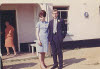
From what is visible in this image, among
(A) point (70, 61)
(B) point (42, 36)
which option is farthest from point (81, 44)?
(B) point (42, 36)

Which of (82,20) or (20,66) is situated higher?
(82,20)

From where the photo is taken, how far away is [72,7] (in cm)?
1269

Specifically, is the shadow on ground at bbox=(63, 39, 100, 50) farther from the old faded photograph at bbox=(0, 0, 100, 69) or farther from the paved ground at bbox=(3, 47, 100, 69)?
the paved ground at bbox=(3, 47, 100, 69)

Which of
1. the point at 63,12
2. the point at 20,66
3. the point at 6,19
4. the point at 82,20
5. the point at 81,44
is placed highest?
the point at 63,12

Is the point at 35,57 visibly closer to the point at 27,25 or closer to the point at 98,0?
the point at 27,25

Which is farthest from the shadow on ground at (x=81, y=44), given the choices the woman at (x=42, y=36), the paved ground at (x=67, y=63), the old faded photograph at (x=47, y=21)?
the woman at (x=42, y=36)

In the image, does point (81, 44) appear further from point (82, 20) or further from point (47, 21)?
point (47, 21)

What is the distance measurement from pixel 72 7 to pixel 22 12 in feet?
8.95

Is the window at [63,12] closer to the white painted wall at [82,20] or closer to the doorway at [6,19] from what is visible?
the white painted wall at [82,20]

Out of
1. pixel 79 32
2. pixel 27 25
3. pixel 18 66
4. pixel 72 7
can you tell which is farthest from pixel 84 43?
pixel 18 66

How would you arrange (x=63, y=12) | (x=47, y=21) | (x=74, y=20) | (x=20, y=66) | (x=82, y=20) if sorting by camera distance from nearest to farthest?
(x=20, y=66) < (x=47, y=21) < (x=63, y=12) < (x=74, y=20) < (x=82, y=20)

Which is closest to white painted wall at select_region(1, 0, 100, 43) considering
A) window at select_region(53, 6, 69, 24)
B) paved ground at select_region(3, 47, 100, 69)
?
window at select_region(53, 6, 69, 24)

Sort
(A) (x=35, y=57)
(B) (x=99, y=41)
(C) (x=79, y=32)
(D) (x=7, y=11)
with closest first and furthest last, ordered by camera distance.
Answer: (A) (x=35, y=57) < (D) (x=7, y=11) < (C) (x=79, y=32) < (B) (x=99, y=41)

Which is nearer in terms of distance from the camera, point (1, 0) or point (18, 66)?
point (18, 66)
